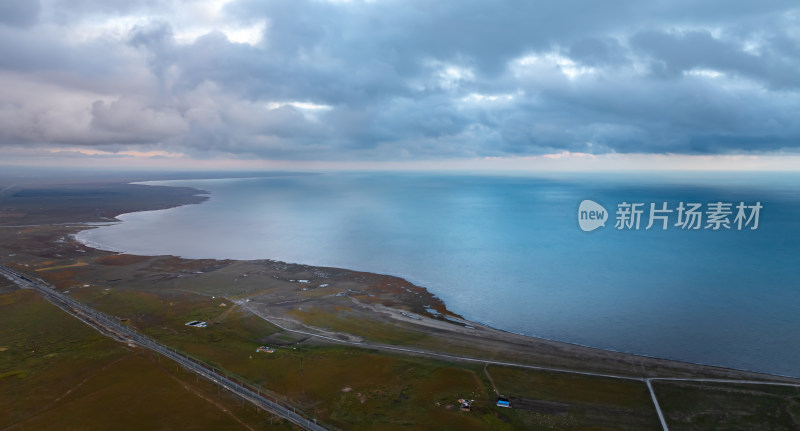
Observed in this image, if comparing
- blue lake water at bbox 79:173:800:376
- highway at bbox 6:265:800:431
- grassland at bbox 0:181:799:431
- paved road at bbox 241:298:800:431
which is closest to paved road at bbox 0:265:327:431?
highway at bbox 6:265:800:431

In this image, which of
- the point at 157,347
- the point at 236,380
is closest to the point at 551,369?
the point at 236,380

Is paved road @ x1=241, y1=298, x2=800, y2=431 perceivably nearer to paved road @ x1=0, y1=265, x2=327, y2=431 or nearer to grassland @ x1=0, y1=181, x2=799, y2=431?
grassland @ x1=0, y1=181, x2=799, y2=431

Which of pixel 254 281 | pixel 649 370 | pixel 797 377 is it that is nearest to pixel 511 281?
pixel 649 370

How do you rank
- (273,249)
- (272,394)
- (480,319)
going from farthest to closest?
(273,249) → (480,319) → (272,394)

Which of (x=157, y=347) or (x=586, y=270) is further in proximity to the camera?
(x=586, y=270)

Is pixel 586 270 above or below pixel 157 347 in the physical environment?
above

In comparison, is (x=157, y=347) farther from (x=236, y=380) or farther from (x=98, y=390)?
(x=236, y=380)

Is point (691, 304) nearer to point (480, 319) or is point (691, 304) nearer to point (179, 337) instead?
point (480, 319)

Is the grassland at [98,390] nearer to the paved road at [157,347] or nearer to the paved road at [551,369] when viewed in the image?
the paved road at [157,347]

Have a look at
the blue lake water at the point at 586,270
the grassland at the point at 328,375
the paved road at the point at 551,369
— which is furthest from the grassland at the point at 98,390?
the blue lake water at the point at 586,270
